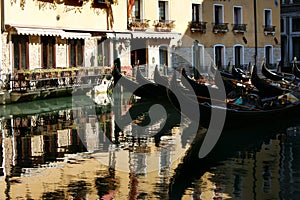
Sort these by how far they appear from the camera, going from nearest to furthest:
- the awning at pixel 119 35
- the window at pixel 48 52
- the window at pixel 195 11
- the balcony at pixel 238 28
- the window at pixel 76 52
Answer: the window at pixel 48 52 < the window at pixel 76 52 < the awning at pixel 119 35 < the window at pixel 195 11 < the balcony at pixel 238 28

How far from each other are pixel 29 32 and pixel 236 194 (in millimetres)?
10129

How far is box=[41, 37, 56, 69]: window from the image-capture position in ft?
55.5

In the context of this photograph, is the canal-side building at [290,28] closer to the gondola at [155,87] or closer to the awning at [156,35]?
the awning at [156,35]

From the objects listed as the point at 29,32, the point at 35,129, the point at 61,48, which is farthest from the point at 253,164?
the point at 61,48

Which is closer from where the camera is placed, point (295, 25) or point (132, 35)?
point (132, 35)

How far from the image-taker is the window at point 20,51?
16062mm

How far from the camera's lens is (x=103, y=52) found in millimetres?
18875

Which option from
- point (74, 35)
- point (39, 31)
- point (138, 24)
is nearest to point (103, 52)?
point (138, 24)

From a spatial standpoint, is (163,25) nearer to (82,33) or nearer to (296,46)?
(82,33)

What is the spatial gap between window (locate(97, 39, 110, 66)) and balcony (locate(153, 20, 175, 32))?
170 cm

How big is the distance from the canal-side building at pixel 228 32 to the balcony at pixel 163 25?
0.33m

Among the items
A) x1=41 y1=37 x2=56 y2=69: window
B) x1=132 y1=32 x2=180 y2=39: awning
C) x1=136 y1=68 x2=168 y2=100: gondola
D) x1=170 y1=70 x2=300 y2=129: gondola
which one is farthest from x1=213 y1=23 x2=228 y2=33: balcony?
x1=170 y1=70 x2=300 y2=129: gondola

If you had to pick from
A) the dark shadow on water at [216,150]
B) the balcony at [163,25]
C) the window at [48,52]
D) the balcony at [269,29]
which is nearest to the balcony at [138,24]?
the balcony at [163,25]

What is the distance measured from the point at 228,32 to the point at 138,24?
3.98 meters
